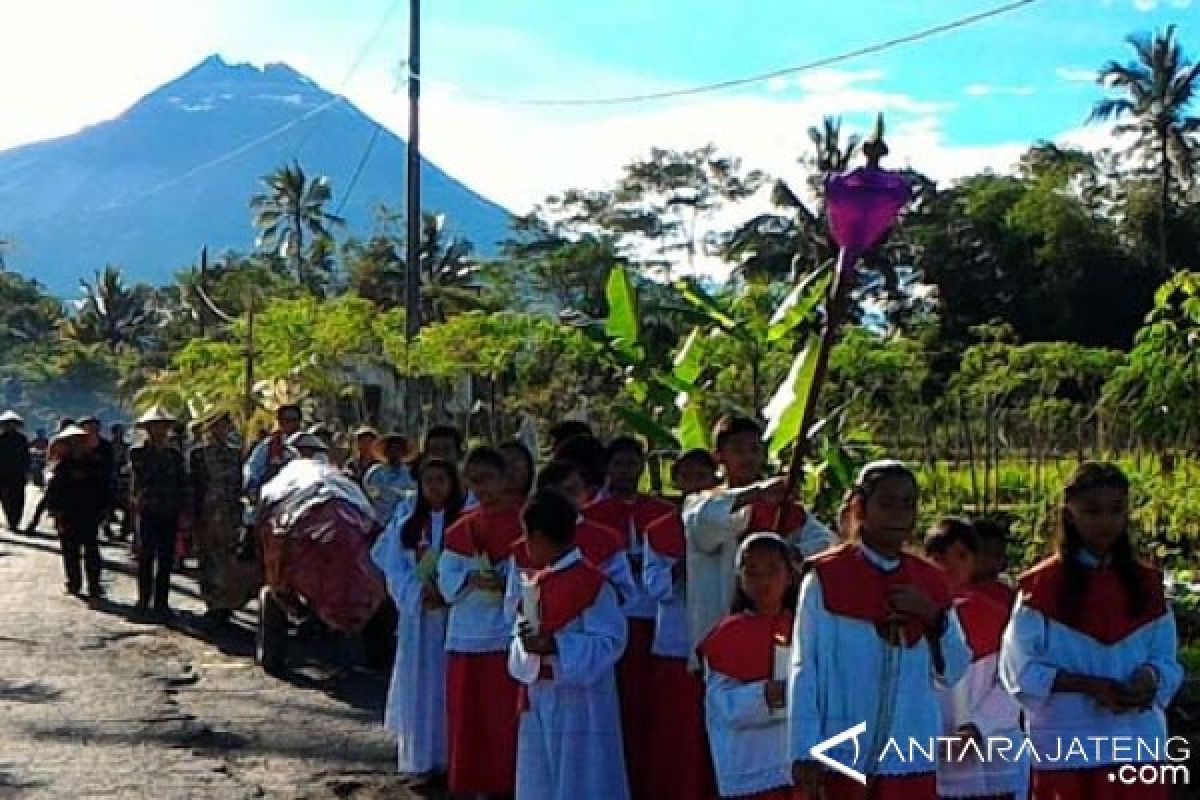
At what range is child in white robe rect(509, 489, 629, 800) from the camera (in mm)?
7258

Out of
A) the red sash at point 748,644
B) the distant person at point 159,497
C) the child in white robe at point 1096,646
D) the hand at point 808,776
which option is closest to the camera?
the hand at point 808,776

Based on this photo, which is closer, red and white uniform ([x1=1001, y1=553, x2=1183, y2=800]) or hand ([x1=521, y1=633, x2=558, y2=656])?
red and white uniform ([x1=1001, y1=553, x2=1183, y2=800])

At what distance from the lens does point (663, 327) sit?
22484mm

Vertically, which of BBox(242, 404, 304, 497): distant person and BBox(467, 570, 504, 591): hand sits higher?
BBox(242, 404, 304, 497): distant person

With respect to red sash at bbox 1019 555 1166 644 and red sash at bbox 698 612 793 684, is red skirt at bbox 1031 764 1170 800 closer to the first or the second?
red sash at bbox 1019 555 1166 644

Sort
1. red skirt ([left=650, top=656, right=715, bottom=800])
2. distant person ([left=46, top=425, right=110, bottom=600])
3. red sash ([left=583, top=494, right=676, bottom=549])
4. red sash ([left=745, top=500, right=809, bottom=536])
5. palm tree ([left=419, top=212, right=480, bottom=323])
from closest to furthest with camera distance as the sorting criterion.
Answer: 1. red sash ([left=745, top=500, right=809, bottom=536])
2. red skirt ([left=650, top=656, right=715, bottom=800])
3. red sash ([left=583, top=494, right=676, bottom=549])
4. distant person ([left=46, top=425, right=110, bottom=600])
5. palm tree ([left=419, top=212, right=480, bottom=323])

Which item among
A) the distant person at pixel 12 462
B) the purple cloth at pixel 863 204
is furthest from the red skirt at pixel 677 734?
the distant person at pixel 12 462

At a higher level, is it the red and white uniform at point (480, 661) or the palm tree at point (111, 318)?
the palm tree at point (111, 318)

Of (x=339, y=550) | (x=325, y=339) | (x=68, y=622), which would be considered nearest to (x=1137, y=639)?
(x=339, y=550)

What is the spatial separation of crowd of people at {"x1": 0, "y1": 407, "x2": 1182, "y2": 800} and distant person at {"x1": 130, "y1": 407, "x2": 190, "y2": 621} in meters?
7.06

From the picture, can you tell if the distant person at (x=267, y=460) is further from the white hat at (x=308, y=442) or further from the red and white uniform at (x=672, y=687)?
the red and white uniform at (x=672, y=687)

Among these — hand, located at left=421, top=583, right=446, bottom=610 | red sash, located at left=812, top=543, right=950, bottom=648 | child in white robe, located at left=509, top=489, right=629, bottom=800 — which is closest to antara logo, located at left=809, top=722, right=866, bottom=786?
red sash, located at left=812, top=543, right=950, bottom=648

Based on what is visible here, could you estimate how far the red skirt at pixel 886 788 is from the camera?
16.6 feet

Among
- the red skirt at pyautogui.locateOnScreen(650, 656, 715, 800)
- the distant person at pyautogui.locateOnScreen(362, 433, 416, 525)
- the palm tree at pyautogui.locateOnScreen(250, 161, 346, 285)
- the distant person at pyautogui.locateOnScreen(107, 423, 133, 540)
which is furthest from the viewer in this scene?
the palm tree at pyautogui.locateOnScreen(250, 161, 346, 285)
